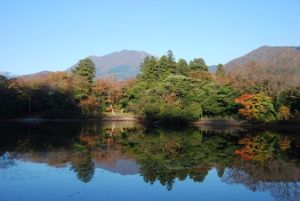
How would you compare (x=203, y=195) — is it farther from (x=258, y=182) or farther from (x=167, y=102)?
(x=167, y=102)

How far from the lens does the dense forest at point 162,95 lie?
33.8 meters

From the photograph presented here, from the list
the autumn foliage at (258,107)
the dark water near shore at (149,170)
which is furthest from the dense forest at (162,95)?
the dark water near shore at (149,170)

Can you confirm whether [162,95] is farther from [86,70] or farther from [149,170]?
[149,170]

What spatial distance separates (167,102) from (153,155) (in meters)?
20.5

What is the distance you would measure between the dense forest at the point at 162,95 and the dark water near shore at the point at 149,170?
34.9 feet

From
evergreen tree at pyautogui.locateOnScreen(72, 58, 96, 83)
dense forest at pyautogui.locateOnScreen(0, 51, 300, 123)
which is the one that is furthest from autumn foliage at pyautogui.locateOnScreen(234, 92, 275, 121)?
evergreen tree at pyautogui.locateOnScreen(72, 58, 96, 83)

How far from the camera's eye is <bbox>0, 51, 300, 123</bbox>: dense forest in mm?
33781

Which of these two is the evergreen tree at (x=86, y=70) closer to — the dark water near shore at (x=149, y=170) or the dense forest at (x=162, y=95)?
the dense forest at (x=162, y=95)

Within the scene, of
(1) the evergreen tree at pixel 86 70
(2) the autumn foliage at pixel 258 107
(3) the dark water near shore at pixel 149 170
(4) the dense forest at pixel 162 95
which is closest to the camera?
(3) the dark water near shore at pixel 149 170

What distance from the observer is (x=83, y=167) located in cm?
1512

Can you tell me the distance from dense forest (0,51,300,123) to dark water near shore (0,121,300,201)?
34.9 feet

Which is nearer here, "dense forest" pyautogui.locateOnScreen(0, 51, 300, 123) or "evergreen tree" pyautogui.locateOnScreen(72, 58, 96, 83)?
"dense forest" pyautogui.locateOnScreen(0, 51, 300, 123)

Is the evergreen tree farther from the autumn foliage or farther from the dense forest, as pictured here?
the autumn foliage

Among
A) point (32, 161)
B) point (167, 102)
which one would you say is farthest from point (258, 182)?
point (167, 102)
